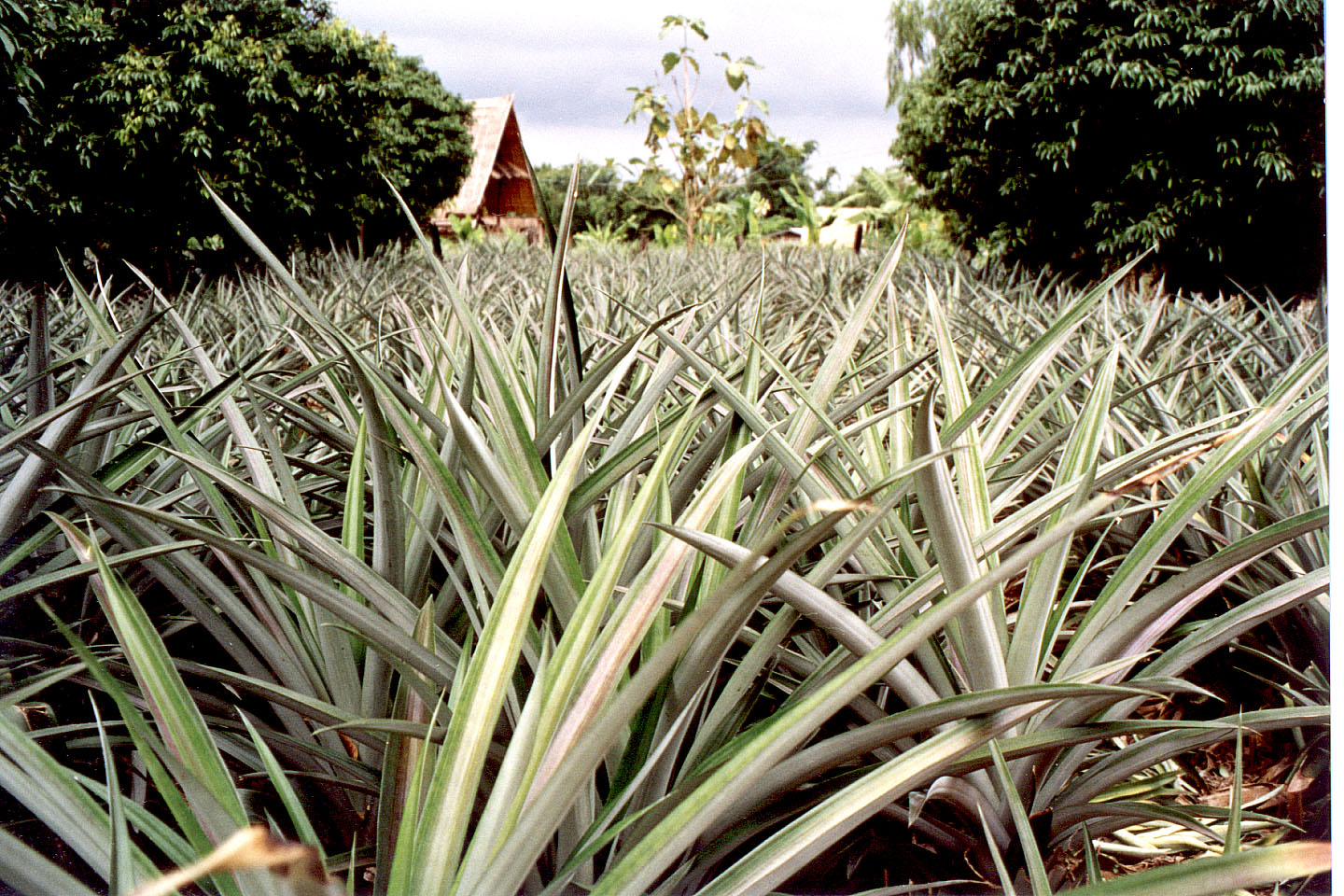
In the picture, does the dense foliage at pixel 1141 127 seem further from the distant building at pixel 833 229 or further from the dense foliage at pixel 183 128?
the distant building at pixel 833 229

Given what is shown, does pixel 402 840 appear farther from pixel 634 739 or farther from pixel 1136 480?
pixel 1136 480

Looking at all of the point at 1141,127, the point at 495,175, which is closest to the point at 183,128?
the point at 1141,127

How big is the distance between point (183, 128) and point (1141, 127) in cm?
307

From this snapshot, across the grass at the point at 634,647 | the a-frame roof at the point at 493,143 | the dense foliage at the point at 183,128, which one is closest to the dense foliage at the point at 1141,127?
the grass at the point at 634,647

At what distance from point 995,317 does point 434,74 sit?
3.85 m

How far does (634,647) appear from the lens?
0.51 metres

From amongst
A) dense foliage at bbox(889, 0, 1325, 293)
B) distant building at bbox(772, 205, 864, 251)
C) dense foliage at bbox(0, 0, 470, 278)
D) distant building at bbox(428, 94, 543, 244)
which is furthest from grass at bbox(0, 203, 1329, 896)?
distant building at bbox(772, 205, 864, 251)

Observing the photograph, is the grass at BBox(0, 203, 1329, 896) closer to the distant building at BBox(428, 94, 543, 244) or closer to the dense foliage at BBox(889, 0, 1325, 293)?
the dense foliage at BBox(889, 0, 1325, 293)

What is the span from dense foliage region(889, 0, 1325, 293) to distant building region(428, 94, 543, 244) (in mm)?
2023

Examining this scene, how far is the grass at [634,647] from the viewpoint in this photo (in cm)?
47

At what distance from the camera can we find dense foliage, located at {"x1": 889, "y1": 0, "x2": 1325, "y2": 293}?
8.02 ft

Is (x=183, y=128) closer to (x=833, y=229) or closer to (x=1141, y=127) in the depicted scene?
(x=1141, y=127)

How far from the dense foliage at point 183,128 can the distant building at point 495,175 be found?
2.71 feet

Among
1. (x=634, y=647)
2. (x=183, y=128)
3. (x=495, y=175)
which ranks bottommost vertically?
(x=634, y=647)
